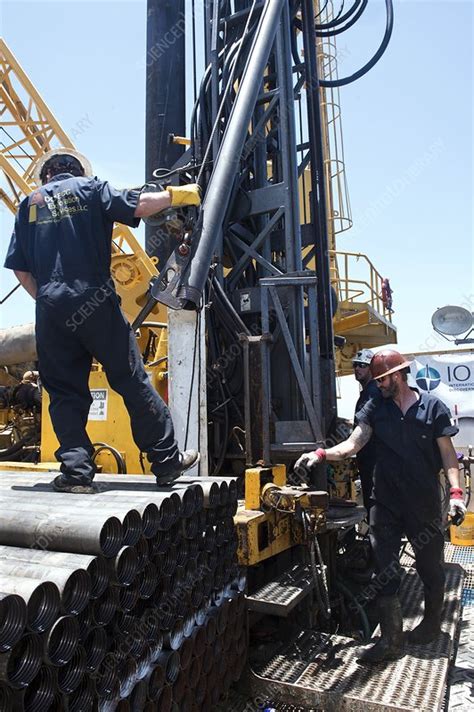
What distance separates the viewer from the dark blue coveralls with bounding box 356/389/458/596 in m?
3.73

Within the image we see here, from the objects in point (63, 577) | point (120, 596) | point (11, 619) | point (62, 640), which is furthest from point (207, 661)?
point (11, 619)

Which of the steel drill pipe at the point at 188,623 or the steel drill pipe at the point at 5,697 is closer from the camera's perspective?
the steel drill pipe at the point at 5,697

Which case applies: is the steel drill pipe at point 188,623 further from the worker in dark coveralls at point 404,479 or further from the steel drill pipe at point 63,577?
the worker in dark coveralls at point 404,479

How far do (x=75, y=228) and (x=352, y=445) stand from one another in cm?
212

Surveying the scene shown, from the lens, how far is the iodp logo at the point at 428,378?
9.12 meters

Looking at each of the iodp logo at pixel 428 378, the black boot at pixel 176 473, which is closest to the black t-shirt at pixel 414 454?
the black boot at pixel 176 473

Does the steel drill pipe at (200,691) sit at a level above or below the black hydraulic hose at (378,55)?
below

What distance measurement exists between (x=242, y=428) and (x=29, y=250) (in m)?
2.14

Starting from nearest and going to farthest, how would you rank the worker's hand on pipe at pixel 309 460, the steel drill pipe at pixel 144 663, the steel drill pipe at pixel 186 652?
1. the steel drill pipe at pixel 144 663
2. the steel drill pipe at pixel 186 652
3. the worker's hand on pipe at pixel 309 460

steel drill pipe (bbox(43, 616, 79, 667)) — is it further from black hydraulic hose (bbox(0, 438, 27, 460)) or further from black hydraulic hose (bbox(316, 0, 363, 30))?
black hydraulic hose (bbox(316, 0, 363, 30))

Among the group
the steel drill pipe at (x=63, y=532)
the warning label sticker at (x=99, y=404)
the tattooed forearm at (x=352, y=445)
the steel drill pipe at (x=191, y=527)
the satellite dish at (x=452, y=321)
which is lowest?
the steel drill pipe at (x=191, y=527)

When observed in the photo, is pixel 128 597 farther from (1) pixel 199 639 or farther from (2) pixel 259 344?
(2) pixel 259 344

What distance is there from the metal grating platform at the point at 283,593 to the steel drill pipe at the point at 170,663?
0.80m

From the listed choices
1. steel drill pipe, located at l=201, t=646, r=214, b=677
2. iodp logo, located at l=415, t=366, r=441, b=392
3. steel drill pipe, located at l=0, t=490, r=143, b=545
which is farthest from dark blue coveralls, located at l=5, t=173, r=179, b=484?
iodp logo, located at l=415, t=366, r=441, b=392
